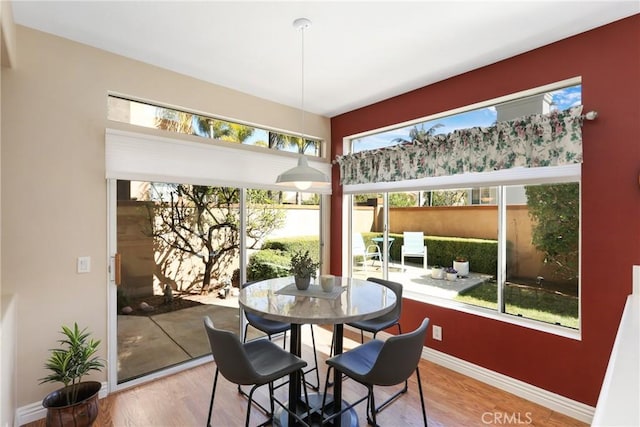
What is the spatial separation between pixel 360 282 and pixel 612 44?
2.46m

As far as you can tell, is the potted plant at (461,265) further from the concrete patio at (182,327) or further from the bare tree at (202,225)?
the bare tree at (202,225)

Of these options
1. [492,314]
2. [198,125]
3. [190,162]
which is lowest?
[492,314]

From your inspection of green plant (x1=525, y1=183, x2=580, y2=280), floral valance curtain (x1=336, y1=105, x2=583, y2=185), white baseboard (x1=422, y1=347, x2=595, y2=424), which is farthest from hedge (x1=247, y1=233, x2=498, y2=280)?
white baseboard (x1=422, y1=347, x2=595, y2=424)

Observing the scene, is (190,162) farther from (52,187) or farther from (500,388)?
(500,388)

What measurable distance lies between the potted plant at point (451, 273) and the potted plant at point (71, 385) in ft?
10.2

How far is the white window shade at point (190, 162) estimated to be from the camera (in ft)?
8.33

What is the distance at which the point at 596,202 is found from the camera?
2.21 m

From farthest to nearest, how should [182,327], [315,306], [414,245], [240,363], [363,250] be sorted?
[363,250] → [414,245] → [182,327] → [315,306] → [240,363]

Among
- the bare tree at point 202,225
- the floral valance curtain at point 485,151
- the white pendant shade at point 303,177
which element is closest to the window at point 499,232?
the floral valance curtain at point 485,151

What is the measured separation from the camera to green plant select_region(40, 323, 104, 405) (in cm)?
211

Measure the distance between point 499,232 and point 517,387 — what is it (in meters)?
1.26

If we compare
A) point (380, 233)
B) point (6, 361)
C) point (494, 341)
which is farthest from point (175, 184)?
point (494, 341)

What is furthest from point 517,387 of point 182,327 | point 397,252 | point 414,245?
point 182,327

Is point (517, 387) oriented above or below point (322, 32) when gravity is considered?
below
